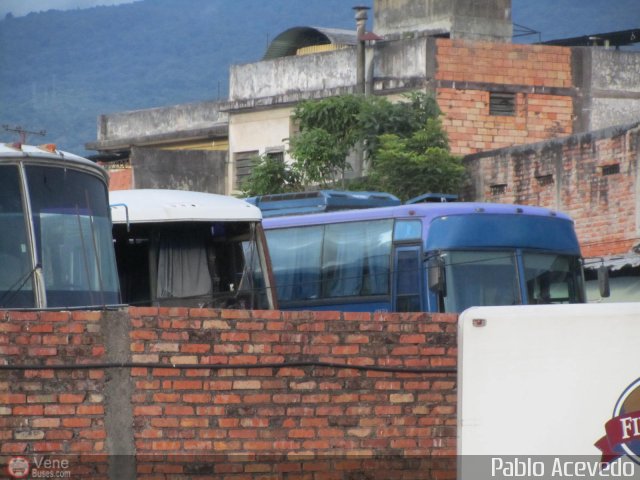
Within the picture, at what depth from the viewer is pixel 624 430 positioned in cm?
977

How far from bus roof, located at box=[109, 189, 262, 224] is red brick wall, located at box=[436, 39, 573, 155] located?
1621 cm

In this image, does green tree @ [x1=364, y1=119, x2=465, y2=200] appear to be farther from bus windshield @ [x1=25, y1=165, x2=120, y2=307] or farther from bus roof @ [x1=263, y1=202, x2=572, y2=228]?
bus windshield @ [x1=25, y1=165, x2=120, y2=307]

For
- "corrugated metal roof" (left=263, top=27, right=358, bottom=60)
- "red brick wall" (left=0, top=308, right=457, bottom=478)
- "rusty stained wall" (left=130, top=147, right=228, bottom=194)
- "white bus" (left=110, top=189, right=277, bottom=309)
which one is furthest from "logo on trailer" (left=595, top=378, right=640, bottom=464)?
"corrugated metal roof" (left=263, top=27, right=358, bottom=60)

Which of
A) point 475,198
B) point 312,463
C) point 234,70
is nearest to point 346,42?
point 234,70

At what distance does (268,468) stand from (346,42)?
34.0 metres

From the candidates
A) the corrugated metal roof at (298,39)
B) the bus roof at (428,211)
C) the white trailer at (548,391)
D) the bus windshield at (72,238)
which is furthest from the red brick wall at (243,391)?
the corrugated metal roof at (298,39)

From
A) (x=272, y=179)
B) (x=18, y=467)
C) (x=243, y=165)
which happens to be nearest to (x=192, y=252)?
(x=18, y=467)

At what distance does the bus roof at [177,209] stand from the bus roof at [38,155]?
4160 millimetres

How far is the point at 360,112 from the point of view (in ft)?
115

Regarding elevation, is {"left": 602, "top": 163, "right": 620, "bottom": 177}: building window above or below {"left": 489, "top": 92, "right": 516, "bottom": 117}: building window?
below

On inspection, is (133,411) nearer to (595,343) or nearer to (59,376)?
(59,376)

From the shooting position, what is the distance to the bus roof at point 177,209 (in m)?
19.8

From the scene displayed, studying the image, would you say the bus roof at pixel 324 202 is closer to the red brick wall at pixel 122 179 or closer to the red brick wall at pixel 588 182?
the red brick wall at pixel 588 182

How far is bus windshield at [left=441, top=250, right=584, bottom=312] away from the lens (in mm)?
20516
